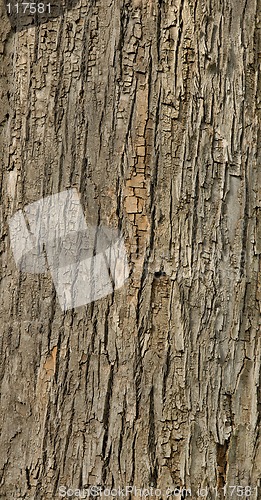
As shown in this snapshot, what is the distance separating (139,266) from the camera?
1.75 meters

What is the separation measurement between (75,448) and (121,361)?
10.8 inches

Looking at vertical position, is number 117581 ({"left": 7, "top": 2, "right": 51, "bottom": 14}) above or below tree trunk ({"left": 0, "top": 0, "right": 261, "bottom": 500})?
above

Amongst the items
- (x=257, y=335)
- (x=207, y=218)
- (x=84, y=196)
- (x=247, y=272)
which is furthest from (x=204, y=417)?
(x=84, y=196)

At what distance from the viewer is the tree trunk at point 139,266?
1725 mm

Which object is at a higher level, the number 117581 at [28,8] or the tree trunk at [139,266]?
the number 117581 at [28,8]

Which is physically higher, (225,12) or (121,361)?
(225,12)

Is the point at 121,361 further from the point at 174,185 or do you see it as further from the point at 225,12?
the point at 225,12

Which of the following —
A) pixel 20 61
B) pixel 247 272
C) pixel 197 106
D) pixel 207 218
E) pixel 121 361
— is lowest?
pixel 121 361

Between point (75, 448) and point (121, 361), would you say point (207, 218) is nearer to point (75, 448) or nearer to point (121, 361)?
point (121, 361)

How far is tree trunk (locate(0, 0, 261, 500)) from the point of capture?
67.9 inches

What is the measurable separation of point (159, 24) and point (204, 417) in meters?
1.14

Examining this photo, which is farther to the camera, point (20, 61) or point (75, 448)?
point (20, 61)

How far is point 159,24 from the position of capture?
1.78 metres

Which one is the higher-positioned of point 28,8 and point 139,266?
point 28,8
